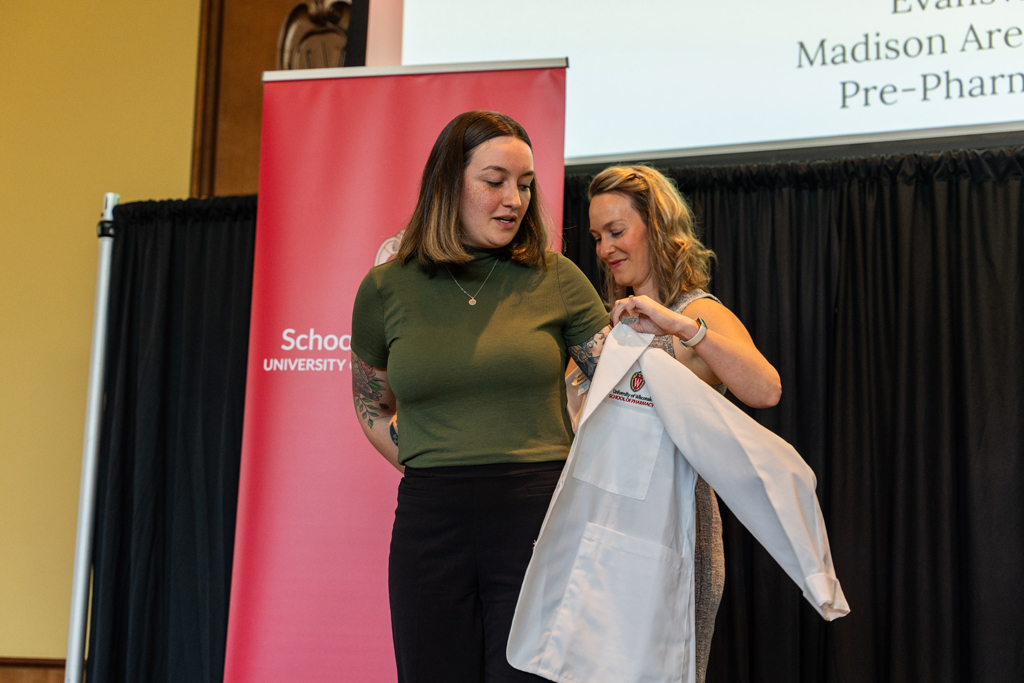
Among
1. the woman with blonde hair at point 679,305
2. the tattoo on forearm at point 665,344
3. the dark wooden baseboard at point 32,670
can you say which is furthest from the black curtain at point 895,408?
the dark wooden baseboard at point 32,670

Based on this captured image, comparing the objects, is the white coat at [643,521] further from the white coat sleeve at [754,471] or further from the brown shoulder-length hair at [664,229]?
the brown shoulder-length hair at [664,229]

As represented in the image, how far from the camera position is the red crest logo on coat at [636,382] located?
140 cm

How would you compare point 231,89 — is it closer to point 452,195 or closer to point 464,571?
point 452,195

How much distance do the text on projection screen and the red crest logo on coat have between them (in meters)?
1.41

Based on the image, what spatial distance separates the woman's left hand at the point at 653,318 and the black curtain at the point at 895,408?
0.80 metres

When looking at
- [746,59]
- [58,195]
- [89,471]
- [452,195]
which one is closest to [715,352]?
[452,195]

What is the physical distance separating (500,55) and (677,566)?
1.98 metres

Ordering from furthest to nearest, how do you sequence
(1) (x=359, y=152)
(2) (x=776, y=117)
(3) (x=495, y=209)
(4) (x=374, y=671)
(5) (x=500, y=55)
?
(5) (x=500, y=55)
(2) (x=776, y=117)
(1) (x=359, y=152)
(4) (x=374, y=671)
(3) (x=495, y=209)

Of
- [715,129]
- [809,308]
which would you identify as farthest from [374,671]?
[715,129]

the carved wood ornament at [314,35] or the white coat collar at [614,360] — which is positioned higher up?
the carved wood ornament at [314,35]

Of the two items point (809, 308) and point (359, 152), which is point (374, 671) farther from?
A: point (809, 308)

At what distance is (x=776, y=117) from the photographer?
2500mm

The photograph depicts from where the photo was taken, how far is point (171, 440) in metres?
3.02

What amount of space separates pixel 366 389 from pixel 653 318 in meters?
0.56
